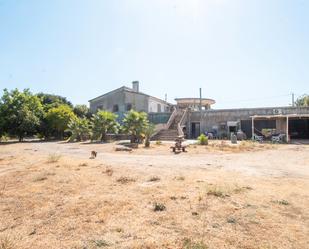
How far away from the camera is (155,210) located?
5582 mm

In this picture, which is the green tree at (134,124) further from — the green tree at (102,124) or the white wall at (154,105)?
the white wall at (154,105)

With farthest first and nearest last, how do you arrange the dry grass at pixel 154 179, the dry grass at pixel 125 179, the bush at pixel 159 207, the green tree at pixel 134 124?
1. the green tree at pixel 134 124
2. the dry grass at pixel 154 179
3. the dry grass at pixel 125 179
4. the bush at pixel 159 207

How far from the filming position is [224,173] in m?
9.30

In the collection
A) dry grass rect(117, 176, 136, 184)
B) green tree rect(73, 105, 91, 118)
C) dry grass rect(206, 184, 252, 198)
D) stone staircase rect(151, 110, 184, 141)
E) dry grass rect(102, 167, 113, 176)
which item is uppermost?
green tree rect(73, 105, 91, 118)

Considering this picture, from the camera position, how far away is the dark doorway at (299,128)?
30.9 metres

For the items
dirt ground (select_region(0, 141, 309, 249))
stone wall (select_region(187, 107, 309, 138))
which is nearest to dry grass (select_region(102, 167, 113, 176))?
dirt ground (select_region(0, 141, 309, 249))

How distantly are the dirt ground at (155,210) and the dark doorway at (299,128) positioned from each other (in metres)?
24.4

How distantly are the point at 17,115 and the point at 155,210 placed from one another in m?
27.4

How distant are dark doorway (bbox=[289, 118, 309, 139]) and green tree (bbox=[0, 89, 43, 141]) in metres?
27.8

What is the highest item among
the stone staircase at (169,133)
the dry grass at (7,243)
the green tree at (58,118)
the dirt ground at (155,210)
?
the green tree at (58,118)

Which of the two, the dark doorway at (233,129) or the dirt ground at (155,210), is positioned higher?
the dark doorway at (233,129)

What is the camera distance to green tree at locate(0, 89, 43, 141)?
2881 cm

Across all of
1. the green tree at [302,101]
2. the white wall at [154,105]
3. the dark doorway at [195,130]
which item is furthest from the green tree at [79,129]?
the green tree at [302,101]

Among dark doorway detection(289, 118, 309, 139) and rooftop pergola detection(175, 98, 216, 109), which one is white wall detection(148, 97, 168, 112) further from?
dark doorway detection(289, 118, 309, 139)
